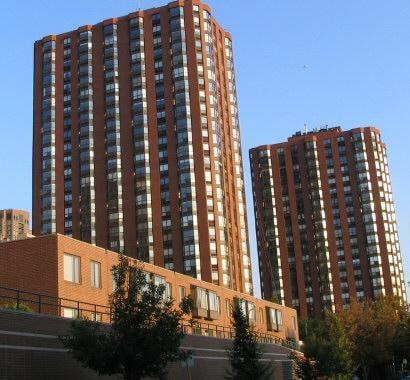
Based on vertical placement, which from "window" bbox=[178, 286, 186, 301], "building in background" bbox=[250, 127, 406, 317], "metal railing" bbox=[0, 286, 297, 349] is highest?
"building in background" bbox=[250, 127, 406, 317]

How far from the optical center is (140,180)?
392 ft

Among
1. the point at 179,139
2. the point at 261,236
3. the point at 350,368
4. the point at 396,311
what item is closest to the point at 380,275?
the point at 261,236

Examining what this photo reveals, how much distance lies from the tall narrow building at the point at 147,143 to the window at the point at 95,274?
66.3 metres

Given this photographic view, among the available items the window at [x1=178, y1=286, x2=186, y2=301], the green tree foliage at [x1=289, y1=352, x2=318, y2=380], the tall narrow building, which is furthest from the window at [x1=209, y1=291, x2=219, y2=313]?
the tall narrow building

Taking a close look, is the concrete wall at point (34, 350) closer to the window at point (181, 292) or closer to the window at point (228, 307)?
the window at point (181, 292)

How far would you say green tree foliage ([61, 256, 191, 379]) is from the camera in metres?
26.3

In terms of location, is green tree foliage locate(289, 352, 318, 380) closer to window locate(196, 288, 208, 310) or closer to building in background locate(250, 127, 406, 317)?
window locate(196, 288, 208, 310)

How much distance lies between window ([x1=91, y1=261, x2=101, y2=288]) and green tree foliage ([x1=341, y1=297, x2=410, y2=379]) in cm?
5161

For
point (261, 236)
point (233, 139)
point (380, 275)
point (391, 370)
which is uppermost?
point (233, 139)

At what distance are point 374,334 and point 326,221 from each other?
74.1 metres

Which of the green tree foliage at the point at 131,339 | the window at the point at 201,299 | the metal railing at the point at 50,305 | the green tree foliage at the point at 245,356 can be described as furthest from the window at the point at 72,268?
the window at the point at 201,299

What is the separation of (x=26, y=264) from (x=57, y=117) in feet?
303

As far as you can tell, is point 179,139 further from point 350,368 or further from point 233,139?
point 350,368

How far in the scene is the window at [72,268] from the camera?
132 feet
